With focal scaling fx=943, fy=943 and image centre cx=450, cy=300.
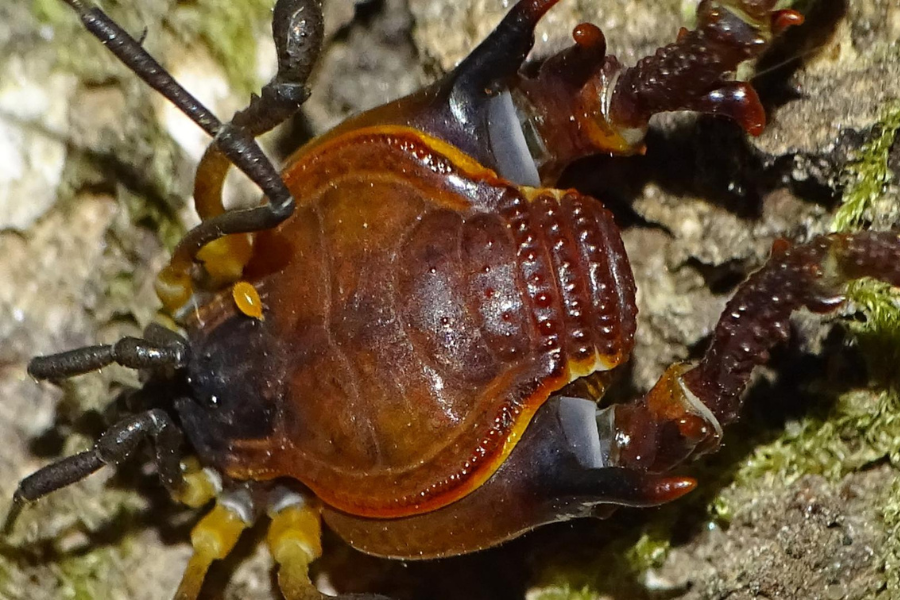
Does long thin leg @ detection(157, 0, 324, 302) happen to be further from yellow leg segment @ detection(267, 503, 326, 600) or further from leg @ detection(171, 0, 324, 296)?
yellow leg segment @ detection(267, 503, 326, 600)

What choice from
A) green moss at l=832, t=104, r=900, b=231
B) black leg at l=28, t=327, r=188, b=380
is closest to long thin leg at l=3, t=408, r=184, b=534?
black leg at l=28, t=327, r=188, b=380

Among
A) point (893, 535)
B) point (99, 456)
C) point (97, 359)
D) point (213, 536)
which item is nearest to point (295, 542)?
point (213, 536)

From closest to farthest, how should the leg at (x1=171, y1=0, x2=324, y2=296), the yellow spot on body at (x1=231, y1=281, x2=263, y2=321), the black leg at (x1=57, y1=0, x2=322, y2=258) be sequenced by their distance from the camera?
the black leg at (x1=57, y1=0, x2=322, y2=258)
the leg at (x1=171, y1=0, x2=324, y2=296)
the yellow spot on body at (x1=231, y1=281, x2=263, y2=321)

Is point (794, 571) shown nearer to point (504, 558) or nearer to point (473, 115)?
point (504, 558)

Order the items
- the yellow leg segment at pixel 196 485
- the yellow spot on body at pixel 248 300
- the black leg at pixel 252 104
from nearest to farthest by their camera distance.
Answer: the black leg at pixel 252 104 < the yellow spot on body at pixel 248 300 < the yellow leg segment at pixel 196 485

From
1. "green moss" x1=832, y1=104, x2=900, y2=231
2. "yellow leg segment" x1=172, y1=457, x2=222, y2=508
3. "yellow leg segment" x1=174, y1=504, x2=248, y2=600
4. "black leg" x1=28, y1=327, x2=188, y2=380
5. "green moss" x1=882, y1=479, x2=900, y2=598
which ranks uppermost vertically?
"black leg" x1=28, y1=327, x2=188, y2=380

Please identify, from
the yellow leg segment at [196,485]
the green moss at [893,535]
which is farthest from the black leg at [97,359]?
the green moss at [893,535]

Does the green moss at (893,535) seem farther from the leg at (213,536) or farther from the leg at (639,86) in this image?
the leg at (213,536)

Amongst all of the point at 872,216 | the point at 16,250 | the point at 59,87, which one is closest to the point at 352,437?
the point at 16,250
